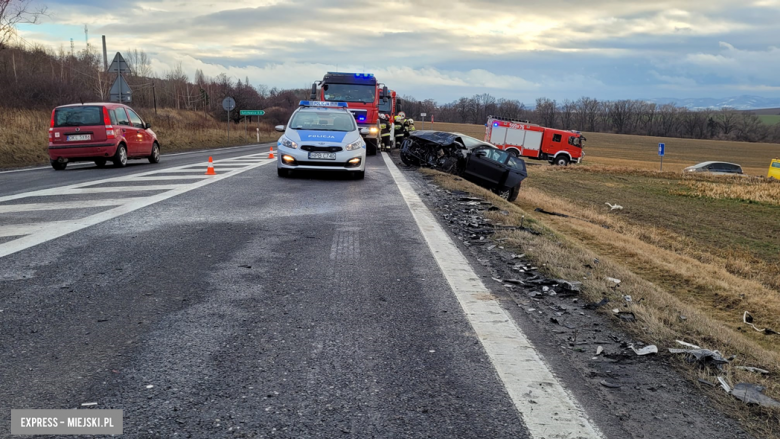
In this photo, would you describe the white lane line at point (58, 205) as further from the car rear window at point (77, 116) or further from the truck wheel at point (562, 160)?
the truck wheel at point (562, 160)

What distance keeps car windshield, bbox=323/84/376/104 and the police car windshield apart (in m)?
9.05

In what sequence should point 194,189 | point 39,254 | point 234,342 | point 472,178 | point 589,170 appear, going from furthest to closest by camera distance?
point 589,170
point 472,178
point 194,189
point 39,254
point 234,342

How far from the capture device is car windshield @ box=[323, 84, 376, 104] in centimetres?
2417

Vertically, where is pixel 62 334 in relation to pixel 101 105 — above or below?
below

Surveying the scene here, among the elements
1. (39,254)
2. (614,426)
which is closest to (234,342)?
(614,426)

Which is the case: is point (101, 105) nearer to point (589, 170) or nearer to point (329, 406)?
point (329, 406)

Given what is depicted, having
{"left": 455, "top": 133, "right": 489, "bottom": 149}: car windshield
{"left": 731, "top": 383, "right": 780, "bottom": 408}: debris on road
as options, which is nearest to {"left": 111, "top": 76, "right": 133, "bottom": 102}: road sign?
{"left": 455, "top": 133, "right": 489, "bottom": 149}: car windshield

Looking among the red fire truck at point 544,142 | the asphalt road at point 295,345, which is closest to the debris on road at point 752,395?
the asphalt road at point 295,345

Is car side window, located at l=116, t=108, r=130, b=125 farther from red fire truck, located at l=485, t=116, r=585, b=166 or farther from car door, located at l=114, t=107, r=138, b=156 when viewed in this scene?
red fire truck, located at l=485, t=116, r=585, b=166

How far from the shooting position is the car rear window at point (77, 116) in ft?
50.5

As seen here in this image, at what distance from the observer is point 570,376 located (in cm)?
315

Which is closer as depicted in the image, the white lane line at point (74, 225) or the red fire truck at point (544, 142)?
the white lane line at point (74, 225)

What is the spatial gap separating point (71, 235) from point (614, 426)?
573 centimetres

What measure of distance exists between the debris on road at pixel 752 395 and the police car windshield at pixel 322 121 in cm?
1203
